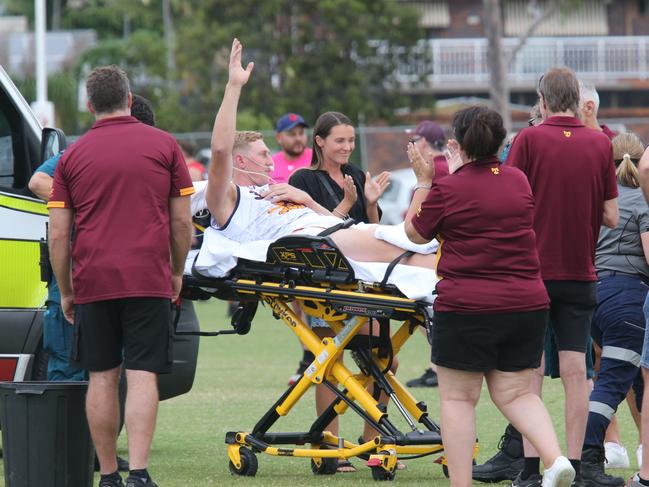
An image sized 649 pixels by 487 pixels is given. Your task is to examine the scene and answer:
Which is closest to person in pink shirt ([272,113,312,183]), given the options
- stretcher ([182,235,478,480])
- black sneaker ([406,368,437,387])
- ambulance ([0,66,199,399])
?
black sneaker ([406,368,437,387])

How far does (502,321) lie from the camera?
6203 millimetres

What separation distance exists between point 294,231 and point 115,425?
1771mm

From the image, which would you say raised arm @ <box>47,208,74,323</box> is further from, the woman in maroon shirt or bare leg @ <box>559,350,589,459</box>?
bare leg @ <box>559,350,589,459</box>

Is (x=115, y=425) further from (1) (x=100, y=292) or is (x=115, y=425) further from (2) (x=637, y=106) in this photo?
(2) (x=637, y=106)

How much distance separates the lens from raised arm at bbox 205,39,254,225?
7.12 metres

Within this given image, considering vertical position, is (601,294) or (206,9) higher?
(206,9)

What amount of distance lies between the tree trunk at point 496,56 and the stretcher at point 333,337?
22.7 meters

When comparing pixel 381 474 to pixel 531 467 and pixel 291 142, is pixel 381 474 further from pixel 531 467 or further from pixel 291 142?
pixel 291 142

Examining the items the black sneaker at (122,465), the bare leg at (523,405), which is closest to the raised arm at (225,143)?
the black sneaker at (122,465)

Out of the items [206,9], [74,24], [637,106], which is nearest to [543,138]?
[206,9]

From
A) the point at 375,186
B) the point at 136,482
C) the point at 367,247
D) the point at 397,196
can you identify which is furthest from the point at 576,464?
the point at 397,196

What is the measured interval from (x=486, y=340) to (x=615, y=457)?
238 centimetres

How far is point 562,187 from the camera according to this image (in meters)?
6.90

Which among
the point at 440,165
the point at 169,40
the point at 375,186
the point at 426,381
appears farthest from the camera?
the point at 169,40
